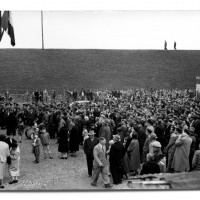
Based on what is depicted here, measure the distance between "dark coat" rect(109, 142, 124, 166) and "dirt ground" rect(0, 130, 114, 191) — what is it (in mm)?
657

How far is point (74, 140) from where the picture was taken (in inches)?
460

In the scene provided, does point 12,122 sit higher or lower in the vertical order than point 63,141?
higher

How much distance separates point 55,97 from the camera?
23.1 meters

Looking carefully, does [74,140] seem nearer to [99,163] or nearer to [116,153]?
[116,153]

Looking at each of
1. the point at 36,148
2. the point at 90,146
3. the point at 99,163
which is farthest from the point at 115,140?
the point at 36,148

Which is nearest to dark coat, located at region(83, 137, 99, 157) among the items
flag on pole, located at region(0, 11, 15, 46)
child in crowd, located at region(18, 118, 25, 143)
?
flag on pole, located at region(0, 11, 15, 46)

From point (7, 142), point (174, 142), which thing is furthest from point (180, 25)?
point (7, 142)

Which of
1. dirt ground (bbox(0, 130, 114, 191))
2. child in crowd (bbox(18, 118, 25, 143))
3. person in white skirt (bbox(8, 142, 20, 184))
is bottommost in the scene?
dirt ground (bbox(0, 130, 114, 191))

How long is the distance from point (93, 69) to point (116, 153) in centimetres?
1908

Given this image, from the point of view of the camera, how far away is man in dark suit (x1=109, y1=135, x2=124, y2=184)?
28.5 feet

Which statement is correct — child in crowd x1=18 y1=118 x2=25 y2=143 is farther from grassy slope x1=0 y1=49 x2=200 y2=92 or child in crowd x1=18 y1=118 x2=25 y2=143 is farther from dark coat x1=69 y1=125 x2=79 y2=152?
grassy slope x1=0 y1=49 x2=200 y2=92

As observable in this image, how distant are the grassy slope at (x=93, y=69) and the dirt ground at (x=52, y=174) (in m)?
10.5

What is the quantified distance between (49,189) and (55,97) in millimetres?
15340

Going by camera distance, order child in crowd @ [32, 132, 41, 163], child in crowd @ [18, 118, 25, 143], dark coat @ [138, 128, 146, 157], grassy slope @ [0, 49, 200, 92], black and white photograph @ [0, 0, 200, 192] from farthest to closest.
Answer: grassy slope @ [0, 49, 200, 92] → child in crowd @ [18, 118, 25, 143] → child in crowd @ [32, 132, 41, 163] → dark coat @ [138, 128, 146, 157] → black and white photograph @ [0, 0, 200, 192]
